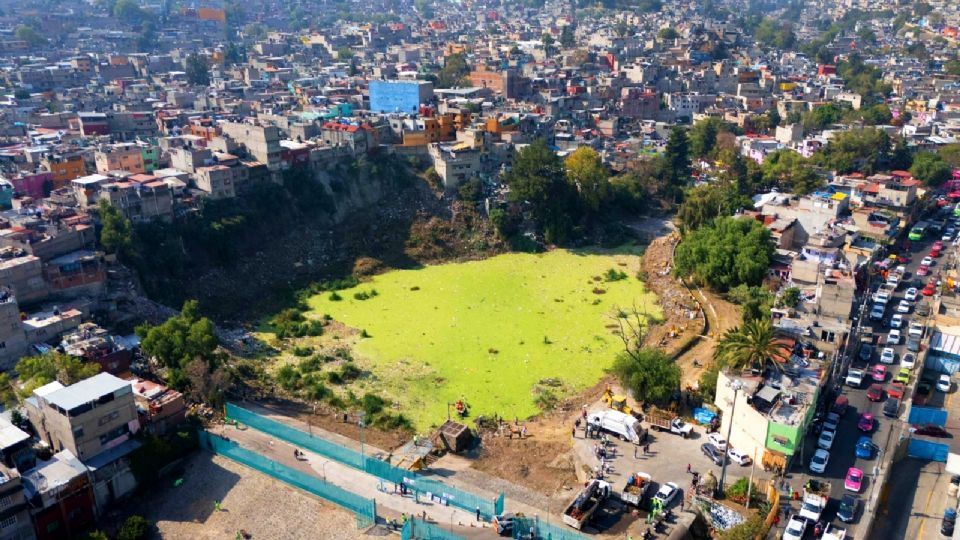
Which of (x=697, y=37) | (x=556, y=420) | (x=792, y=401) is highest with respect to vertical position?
(x=697, y=37)

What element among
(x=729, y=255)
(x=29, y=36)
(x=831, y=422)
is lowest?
(x=831, y=422)

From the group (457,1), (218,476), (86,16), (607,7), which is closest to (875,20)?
(607,7)

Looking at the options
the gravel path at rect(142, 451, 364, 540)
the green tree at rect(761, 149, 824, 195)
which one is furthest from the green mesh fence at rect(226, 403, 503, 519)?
the green tree at rect(761, 149, 824, 195)

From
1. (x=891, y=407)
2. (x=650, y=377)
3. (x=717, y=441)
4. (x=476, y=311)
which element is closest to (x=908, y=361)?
(x=891, y=407)

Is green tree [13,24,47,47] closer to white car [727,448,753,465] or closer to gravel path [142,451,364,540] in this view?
gravel path [142,451,364,540]

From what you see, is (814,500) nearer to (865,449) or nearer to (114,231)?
(865,449)

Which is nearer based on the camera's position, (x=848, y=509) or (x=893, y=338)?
(x=848, y=509)

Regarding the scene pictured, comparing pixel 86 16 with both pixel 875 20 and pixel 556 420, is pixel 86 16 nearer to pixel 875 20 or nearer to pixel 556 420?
pixel 556 420
